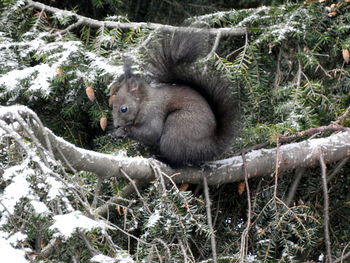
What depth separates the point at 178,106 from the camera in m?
2.59

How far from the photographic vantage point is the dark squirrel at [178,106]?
96.4 inches

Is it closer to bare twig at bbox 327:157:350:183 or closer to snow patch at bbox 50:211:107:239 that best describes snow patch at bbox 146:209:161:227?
snow patch at bbox 50:211:107:239

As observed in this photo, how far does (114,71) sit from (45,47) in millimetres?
291

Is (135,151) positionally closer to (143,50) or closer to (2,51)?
(143,50)

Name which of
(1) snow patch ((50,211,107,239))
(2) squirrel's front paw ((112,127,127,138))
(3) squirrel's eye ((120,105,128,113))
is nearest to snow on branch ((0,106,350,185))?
(2) squirrel's front paw ((112,127,127,138))

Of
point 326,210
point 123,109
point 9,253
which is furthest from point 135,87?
point 9,253

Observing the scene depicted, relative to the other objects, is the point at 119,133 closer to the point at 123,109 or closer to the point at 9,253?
the point at 123,109

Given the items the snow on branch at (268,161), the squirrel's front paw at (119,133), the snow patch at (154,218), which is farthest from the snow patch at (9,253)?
the squirrel's front paw at (119,133)

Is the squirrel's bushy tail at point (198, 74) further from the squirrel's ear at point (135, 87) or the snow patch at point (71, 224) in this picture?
the snow patch at point (71, 224)

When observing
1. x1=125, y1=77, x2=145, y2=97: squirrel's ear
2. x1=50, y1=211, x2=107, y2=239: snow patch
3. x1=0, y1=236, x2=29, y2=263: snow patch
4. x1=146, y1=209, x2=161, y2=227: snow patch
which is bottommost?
x1=146, y1=209, x2=161, y2=227: snow patch

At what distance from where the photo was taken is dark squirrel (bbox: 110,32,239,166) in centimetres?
245

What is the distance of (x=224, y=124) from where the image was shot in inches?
97.4

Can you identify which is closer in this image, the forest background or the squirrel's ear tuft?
the forest background

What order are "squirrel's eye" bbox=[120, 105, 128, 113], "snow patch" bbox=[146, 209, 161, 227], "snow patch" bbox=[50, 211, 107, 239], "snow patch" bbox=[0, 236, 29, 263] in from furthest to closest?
A: "squirrel's eye" bbox=[120, 105, 128, 113]
"snow patch" bbox=[146, 209, 161, 227]
"snow patch" bbox=[50, 211, 107, 239]
"snow patch" bbox=[0, 236, 29, 263]
